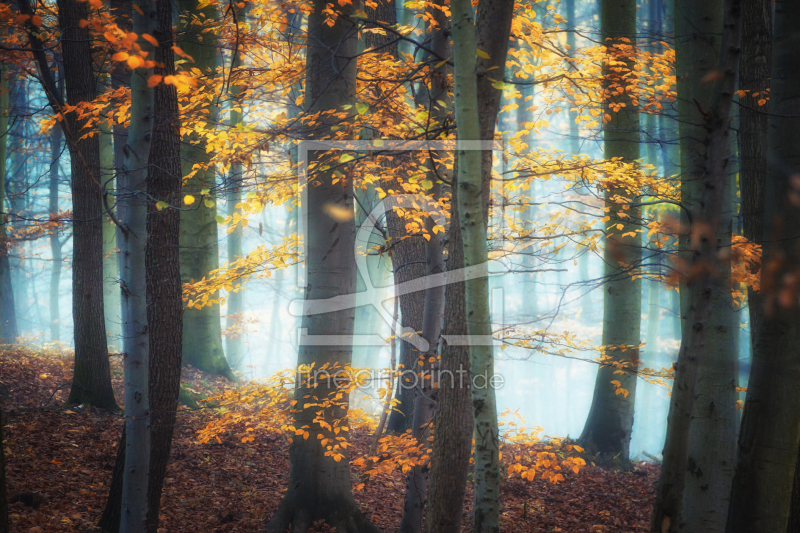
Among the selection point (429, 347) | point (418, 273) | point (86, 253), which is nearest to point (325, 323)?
point (429, 347)

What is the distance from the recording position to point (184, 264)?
999cm

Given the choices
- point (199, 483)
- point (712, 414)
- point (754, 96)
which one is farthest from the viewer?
point (199, 483)

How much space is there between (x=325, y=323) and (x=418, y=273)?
113 inches

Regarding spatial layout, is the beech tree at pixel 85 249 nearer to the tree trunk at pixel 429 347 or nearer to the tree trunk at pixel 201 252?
the tree trunk at pixel 201 252

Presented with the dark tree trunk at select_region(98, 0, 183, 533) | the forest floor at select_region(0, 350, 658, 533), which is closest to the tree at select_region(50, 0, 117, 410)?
the forest floor at select_region(0, 350, 658, 533)

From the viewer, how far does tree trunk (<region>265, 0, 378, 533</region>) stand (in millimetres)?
5465

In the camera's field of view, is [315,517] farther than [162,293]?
Yes

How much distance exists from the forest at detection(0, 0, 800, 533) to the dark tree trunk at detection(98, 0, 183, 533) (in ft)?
0.07

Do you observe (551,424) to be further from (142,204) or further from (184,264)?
(142,204)

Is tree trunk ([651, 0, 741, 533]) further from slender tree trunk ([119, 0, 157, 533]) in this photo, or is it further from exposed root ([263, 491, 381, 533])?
slender tree trunk ([119, 0, 157, 533])

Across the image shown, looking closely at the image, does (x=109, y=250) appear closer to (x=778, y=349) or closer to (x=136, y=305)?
(x=136, y=305)

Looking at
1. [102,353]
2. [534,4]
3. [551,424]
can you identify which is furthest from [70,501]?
[551,424]

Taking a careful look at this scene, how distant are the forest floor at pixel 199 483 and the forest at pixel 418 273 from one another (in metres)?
0.05

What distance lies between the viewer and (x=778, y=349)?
354 centimetres
